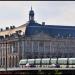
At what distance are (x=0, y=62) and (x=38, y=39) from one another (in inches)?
266

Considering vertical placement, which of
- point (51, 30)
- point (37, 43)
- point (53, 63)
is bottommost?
point (53, 63)

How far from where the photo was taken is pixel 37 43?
5822 centimetres

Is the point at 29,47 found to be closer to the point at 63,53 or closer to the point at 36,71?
the point at 63,53

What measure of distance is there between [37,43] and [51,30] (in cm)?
299

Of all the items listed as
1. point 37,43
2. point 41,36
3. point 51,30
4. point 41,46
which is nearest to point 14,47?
point 37,43

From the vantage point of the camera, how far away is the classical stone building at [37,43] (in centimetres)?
5662

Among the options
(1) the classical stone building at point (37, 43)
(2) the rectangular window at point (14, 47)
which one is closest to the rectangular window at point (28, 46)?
(1) the classical stone building at point (37, 43)

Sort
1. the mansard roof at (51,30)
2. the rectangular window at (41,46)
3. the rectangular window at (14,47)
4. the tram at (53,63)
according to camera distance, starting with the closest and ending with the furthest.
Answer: the tram at (53,63) → the rectangular window at (14,47) → the rectangular window at (41,46) → the mansard roof at (51,30)

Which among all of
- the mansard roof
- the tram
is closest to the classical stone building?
the mansard roof

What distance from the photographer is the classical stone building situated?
56.6 m

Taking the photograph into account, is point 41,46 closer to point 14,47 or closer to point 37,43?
point 37,43

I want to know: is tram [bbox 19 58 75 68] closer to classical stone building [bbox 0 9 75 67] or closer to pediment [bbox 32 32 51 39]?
classical stone building [bbox 0 9 75 67]

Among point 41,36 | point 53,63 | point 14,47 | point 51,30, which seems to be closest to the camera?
point 53,63

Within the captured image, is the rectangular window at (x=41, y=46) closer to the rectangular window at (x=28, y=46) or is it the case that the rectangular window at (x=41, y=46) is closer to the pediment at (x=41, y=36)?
the pediment at (x=41, y=36)
